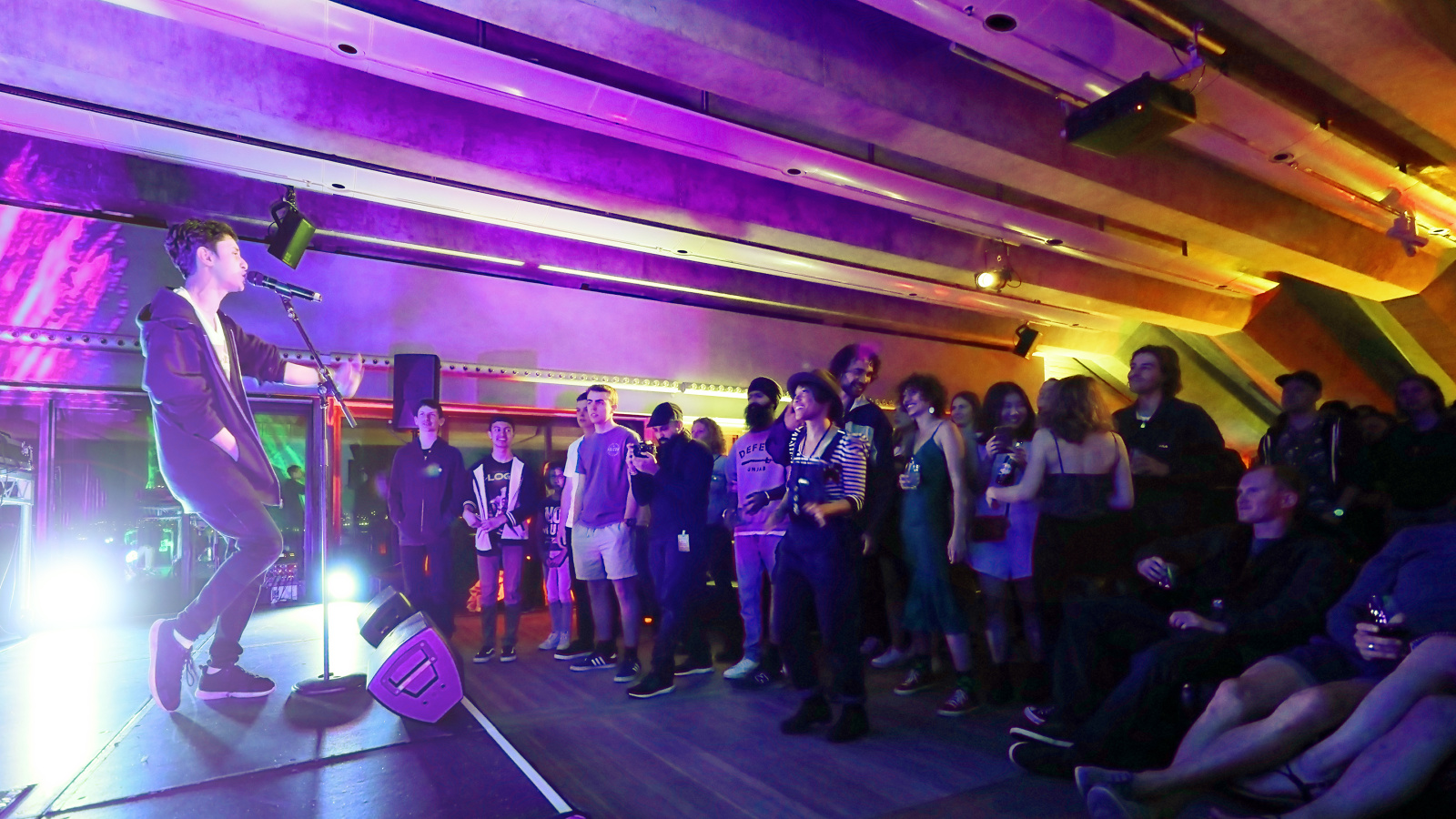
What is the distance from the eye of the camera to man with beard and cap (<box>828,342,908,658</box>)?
3.18 metres

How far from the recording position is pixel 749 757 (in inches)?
98.2

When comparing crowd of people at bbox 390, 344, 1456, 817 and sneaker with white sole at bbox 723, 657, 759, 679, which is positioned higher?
crowd of people at bbox 390, 344, 1456, 817

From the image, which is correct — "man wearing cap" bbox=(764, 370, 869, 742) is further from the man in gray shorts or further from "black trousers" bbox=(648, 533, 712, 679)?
the man in gray shorts

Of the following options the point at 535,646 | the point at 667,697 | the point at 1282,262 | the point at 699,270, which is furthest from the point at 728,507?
the point at 1282,262

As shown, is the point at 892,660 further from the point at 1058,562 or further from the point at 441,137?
the point at 441,137

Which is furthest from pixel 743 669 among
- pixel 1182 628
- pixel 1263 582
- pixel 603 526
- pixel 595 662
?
pixel 1263 582

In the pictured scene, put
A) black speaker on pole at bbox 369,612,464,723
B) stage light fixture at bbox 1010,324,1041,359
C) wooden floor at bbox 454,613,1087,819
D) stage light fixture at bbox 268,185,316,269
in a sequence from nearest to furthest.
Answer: wooden floor at bbox 454,613,1087,819, black speaker on pole at bbox 369,612,464,723, stage light fixture at bbox 268,185,316,269, stage light fixture at bbox 1010,324,1041,359

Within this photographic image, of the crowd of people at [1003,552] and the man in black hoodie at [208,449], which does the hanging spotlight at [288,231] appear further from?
the man in black hoodie at [208,449]

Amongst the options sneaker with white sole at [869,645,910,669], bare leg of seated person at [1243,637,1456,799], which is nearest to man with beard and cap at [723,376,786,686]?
sneaker with white sole at [869,645,910,669]

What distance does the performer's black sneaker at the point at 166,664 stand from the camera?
2541mm

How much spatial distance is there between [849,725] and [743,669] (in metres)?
1.14

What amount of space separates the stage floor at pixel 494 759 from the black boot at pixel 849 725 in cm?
4

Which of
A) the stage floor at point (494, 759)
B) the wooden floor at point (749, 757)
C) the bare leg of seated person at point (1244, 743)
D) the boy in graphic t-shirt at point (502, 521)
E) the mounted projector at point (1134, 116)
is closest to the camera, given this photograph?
the bare leg of seated person at point (1244, 743)

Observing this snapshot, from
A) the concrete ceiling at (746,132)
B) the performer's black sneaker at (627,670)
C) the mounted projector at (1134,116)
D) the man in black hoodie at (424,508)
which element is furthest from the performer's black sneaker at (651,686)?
the mounted projector at (1134,116)
